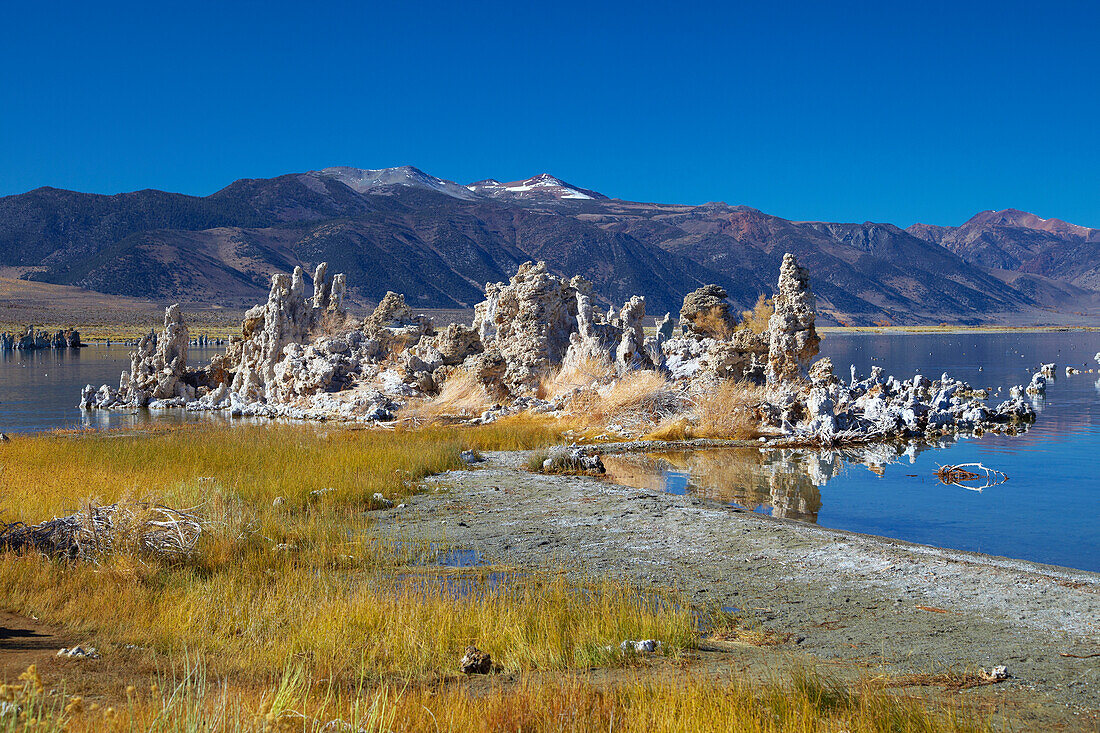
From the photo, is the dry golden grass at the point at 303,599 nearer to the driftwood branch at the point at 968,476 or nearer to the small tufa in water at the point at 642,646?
the small tufa in water at the point at 642,646

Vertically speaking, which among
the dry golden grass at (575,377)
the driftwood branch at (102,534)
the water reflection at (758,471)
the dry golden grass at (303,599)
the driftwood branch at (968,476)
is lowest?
the water reflection at (758,471)

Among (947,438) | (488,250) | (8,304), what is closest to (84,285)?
(8,304)

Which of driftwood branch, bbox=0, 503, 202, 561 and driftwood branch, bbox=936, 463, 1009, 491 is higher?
driftwood branch, bbox=0, 503, 202, 561

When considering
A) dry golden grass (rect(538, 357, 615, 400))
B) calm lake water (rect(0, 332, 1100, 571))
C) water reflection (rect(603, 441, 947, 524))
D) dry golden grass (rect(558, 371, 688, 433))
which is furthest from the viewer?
dry golden grass (rect(538, 357, 615, 400))

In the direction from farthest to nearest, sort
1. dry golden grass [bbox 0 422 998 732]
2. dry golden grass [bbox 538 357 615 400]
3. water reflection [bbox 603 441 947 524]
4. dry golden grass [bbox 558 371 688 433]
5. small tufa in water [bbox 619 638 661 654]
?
dry golden grass [bbox 538 357 615 400]
dry golden grass [bbox 558 371 688 433]
water reflection [bbox 603 441 947 524]
small tufa in water [bbox 619 638 661 654]
dry golden grass [bbox 0 422 998 732]

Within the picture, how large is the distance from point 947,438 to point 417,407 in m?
12.5

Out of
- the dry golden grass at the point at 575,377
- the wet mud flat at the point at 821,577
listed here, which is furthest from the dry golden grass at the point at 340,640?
the dry golden grass at the point at 575,377

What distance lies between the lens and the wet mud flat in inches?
200

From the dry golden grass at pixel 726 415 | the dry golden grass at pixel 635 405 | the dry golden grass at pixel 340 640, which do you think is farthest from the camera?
the dry golden grass at pixel 635 405

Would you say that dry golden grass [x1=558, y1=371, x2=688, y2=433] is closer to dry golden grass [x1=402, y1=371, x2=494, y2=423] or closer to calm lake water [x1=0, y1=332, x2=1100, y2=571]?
calm lake water [x1=0, y1=332, x2=1100, y2=571]

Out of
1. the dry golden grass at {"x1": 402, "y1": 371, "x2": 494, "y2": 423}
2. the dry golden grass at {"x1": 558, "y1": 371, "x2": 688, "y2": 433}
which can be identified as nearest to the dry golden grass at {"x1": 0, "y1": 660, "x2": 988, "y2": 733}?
the dry golden grass at {"x1": 558, "y1": 371, "x2": 688, "y2": 433}

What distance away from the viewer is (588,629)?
5344 millimetres

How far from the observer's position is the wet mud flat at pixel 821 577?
5.07 metres

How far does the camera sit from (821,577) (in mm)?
7113
